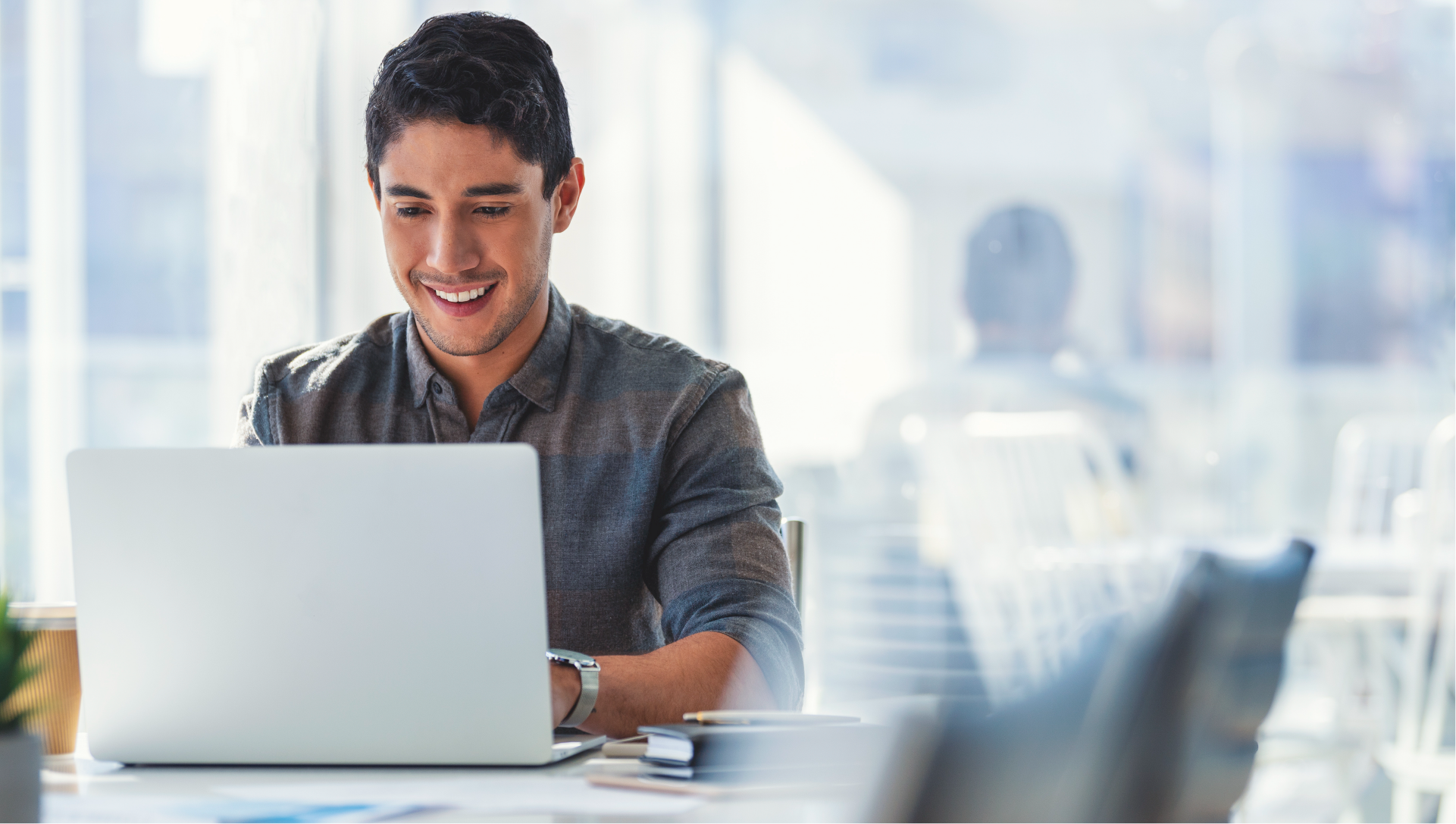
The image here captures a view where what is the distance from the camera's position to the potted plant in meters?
0.68

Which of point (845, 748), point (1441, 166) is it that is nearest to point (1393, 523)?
point (1441, 166)

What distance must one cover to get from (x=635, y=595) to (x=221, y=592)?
56 centimetres

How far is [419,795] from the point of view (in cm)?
77

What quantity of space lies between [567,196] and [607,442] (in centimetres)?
29

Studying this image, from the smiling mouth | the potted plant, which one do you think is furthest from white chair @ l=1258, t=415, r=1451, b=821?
the potted plant

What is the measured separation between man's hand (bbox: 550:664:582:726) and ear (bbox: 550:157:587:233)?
59 cm

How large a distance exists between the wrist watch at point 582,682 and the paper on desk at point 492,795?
12 centimetres

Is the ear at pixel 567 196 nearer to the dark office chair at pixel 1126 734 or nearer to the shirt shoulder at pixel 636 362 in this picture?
the shirt shoulder at pixel 636 362

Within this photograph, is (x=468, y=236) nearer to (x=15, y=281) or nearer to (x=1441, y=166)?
(x=15, y=281)

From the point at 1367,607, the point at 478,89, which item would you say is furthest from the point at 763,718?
the point at 1367,607

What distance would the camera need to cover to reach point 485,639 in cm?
79

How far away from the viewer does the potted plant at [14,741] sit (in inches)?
26.7

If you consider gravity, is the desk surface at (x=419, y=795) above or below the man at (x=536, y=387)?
below

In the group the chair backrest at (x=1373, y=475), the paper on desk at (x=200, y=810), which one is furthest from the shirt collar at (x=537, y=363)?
the chair backrest at (x=1373, y=475)
